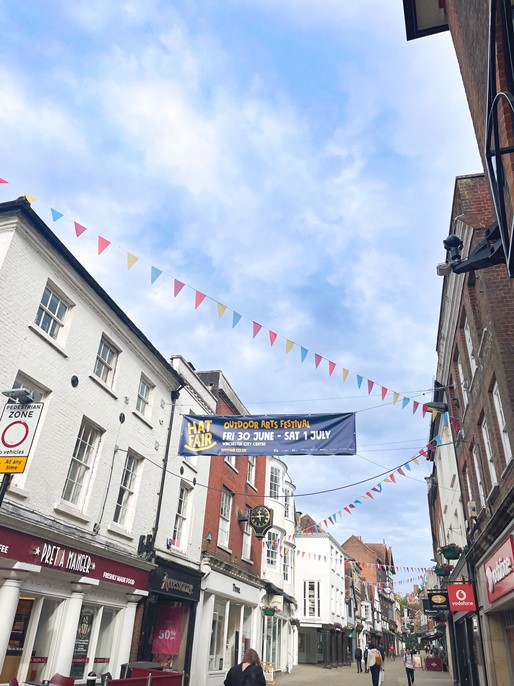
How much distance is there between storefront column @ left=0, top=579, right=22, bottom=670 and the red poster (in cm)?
678

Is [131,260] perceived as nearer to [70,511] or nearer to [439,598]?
[70,511]

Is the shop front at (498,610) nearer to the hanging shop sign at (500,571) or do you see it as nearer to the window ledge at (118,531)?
the hanging shop sign at (500,571)

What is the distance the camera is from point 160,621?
1506cm

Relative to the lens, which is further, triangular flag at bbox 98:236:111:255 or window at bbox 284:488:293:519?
window at bbox 284:488:293:519

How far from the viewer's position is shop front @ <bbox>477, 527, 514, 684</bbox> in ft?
31.1

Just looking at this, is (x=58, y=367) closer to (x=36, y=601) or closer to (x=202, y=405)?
(x=36, y=601)

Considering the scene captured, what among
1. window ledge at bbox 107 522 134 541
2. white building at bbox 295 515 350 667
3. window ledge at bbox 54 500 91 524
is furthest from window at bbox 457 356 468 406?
white building at bbox 295 515 350 667

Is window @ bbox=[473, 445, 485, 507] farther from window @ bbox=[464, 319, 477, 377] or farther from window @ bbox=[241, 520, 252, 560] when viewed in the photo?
window @ bbox=[241, 520, 252, 560]

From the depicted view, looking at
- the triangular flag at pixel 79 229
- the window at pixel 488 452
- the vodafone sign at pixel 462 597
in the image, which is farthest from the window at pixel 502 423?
the triangular flag at pixel 79 229

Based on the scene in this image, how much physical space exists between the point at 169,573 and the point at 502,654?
28.5ft

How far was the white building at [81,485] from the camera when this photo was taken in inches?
378

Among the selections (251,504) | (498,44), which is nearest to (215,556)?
(251,504)

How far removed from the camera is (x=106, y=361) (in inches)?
521

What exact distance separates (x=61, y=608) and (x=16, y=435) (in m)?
5.96
